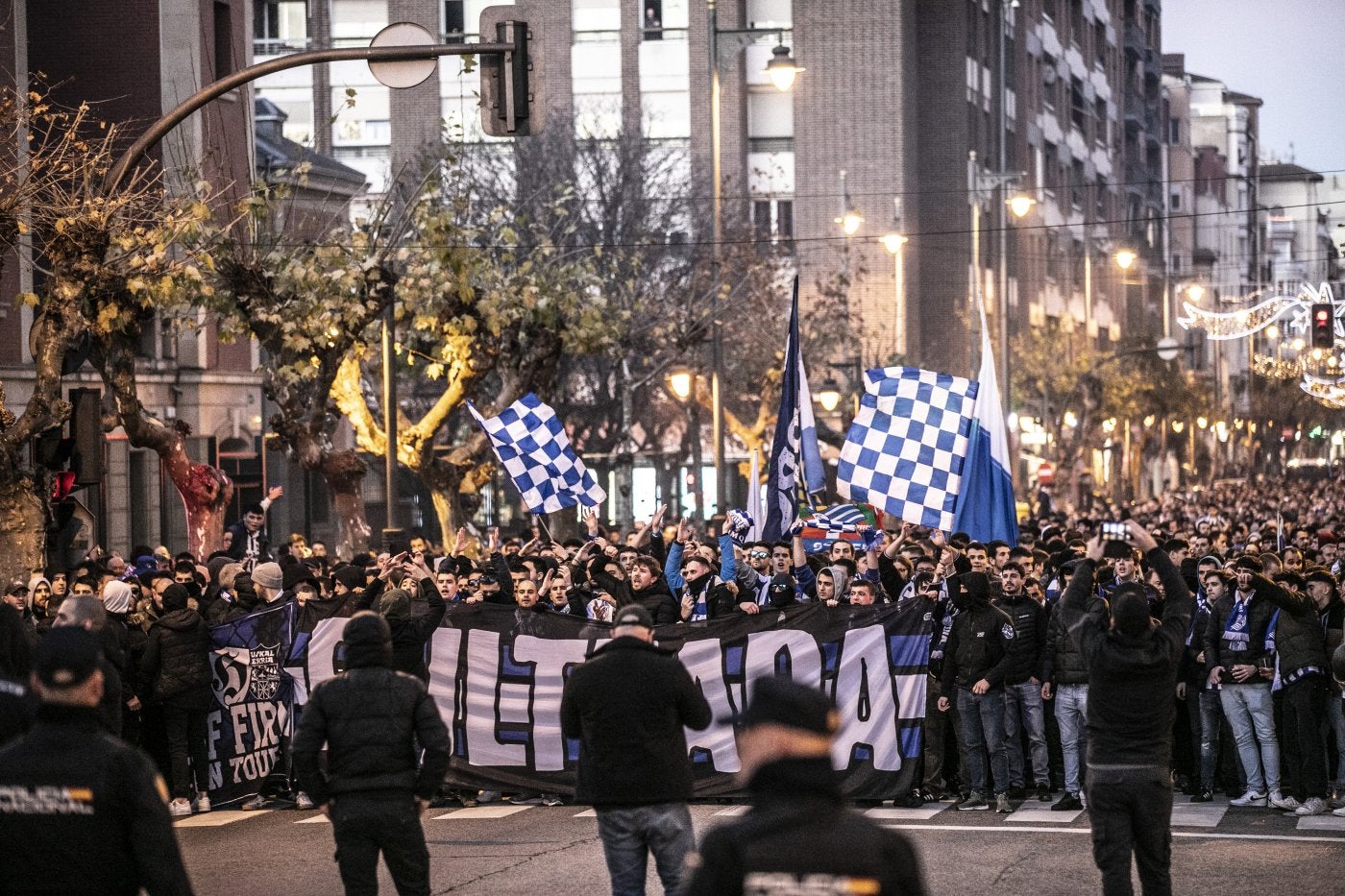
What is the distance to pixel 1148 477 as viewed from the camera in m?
98.1

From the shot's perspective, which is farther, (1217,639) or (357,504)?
(357,504)

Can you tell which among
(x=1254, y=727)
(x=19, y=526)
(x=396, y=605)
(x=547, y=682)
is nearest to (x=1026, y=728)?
(x=1254, y=727)

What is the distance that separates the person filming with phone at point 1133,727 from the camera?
8.57m

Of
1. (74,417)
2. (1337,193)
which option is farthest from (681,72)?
(1337,193)

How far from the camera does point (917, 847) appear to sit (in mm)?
11742

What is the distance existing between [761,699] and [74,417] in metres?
11.6

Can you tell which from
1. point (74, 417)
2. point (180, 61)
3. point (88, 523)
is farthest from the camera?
point (180, 61)

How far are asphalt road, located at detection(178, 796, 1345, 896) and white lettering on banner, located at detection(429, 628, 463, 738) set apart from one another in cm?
92

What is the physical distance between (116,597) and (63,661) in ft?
26.6

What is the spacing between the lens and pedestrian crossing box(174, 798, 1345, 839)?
41.5 ft

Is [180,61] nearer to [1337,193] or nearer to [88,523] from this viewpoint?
[88,523]

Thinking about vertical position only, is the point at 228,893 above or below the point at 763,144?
below

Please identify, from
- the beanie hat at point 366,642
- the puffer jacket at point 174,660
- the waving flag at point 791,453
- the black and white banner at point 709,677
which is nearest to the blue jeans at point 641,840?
the beanie hat at point 366,642

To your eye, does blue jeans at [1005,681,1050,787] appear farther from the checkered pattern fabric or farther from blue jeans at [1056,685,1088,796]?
the checkered pattern fabric
